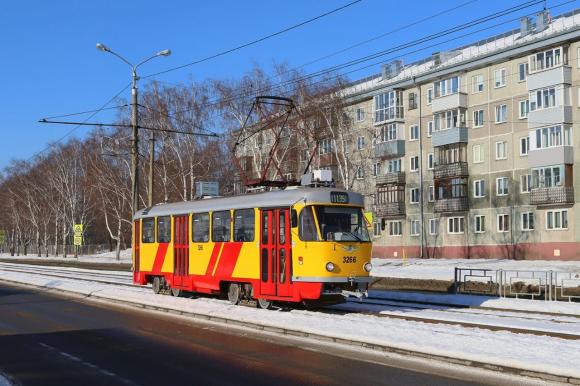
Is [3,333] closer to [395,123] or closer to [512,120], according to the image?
[512,120]

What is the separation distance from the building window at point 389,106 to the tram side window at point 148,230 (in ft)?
126

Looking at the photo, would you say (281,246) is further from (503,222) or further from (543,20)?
(543,20)

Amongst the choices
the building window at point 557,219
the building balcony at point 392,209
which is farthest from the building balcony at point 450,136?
the building window at point 557,219

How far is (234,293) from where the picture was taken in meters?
19.1

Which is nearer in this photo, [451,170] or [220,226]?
[220,226]

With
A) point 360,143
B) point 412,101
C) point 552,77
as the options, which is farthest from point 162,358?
point 412,101

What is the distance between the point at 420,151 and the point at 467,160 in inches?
184

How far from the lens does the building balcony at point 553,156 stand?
46.2 metres

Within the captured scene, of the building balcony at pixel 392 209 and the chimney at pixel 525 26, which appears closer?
the chimney at pixel 525 26

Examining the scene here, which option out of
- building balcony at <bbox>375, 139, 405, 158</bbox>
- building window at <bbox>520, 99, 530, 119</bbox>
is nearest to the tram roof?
building window at <bbox>520, 99, 530, 119</bbox>

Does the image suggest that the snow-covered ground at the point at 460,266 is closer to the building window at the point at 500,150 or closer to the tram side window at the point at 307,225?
the building window at the point at 500,150

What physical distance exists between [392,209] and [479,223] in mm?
9241

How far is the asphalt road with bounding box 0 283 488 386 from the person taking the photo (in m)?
9.19

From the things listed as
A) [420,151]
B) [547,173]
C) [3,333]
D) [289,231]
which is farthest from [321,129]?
[3,333]
